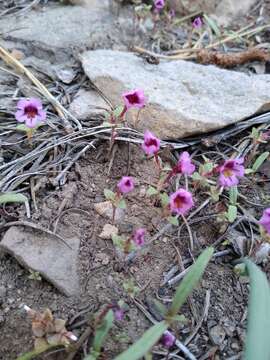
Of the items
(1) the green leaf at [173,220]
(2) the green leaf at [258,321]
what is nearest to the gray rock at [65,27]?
(1) the green leaf at [173,220]

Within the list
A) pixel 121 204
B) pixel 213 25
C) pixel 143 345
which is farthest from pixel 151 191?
pixel 213 25

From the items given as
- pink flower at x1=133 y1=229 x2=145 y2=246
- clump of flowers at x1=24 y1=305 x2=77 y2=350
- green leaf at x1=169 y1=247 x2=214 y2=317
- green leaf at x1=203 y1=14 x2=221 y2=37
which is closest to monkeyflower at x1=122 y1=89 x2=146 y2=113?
pink flower at x1=133 y1=229 x2=145 y2=246

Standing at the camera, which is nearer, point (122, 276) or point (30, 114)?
point (122, 276)

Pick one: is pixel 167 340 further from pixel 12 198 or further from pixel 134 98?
pixel 134 98

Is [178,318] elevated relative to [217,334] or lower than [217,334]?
elevated

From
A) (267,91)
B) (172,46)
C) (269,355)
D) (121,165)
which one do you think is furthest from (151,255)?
(172,46)

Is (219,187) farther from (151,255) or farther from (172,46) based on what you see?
(172,46)

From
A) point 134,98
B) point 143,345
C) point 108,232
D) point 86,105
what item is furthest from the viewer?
point 86,105

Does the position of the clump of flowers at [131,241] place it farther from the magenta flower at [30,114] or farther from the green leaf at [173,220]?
the magenta flower at [30,114]
